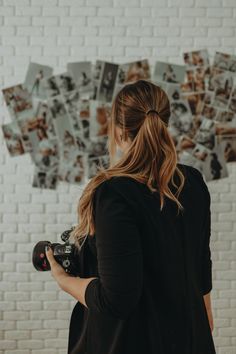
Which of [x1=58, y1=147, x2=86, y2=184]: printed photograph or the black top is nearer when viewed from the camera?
the black top

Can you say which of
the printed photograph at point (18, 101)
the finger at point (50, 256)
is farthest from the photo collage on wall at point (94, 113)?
the finger at point (50, 256)

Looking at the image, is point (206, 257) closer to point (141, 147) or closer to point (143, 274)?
point (143, 274)

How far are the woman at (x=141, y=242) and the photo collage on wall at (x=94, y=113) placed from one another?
193 cm

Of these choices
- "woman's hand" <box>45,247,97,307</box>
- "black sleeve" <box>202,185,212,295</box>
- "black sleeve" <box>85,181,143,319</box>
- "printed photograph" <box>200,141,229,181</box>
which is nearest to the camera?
"black sleeve" <box>85,181,143,319</box>

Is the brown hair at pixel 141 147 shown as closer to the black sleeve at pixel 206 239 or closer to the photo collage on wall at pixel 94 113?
the black sleeve at pixel 206 239

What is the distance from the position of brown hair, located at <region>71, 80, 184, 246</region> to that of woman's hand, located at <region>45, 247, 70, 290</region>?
0.64 feet

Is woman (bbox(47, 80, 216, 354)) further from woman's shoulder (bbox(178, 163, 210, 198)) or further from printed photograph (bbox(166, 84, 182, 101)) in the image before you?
printed photograph (bbox(166, 84, 182, 101))

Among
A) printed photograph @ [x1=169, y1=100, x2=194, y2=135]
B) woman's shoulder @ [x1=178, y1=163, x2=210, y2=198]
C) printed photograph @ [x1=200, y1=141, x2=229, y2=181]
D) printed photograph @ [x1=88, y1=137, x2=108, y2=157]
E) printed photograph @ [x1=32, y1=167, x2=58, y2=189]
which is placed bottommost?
woman's shoulder @ [x1=178, y1=163, x2=210, y2=198]

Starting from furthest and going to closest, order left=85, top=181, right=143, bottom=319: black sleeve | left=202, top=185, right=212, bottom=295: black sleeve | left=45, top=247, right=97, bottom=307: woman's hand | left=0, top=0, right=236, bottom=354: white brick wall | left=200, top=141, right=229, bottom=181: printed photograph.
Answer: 1. left=200, top=141, right=229, bottom=181: printed photograph
2. left=0, top=0, right=236, bottom=354: white brick wall
3. left=202, top=185, right=212, bottom=295: black sleeve
4. left=45, top=247, right=97, bottom=307: woman's hand
5. left=85, top=181, right=143, bottom=319: black sleeve

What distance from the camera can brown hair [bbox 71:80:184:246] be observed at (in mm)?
1197

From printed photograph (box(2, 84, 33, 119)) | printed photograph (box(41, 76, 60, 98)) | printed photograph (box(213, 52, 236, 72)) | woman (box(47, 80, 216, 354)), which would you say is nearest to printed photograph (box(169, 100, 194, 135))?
printed photograph (box(213, 52, 236, 72))

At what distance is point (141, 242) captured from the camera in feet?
3.87

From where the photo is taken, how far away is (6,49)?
3.14 meters

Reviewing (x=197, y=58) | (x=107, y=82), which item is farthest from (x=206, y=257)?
(x=197, y=58)
